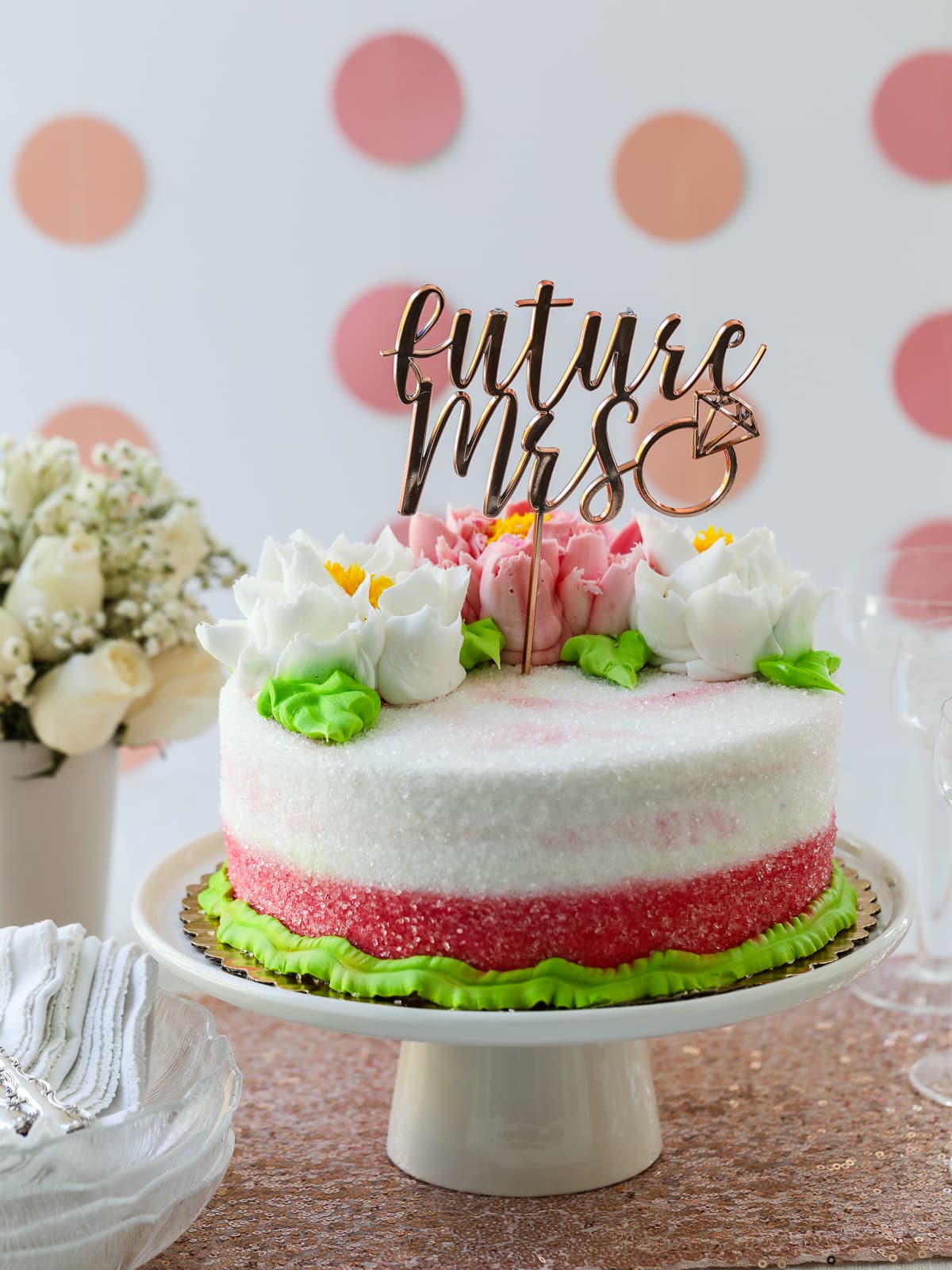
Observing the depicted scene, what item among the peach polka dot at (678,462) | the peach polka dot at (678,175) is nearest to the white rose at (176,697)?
the peach polka dot at (678,462)

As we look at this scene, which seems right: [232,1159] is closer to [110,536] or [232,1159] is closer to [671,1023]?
[671,1023]

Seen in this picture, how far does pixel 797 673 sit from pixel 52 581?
983 mm

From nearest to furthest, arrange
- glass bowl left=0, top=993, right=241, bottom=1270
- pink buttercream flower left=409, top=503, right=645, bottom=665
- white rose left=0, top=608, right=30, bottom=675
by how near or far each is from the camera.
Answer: glass bowl left=0, top=993, right=241, bottom=1270, pink buttercream flower left=409, top=503, right=645, bottom=665, white rose left=0, top=608, right=30, bottom=675

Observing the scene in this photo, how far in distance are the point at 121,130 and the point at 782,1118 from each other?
7.33 feet

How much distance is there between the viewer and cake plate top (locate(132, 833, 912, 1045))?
4.33 ft

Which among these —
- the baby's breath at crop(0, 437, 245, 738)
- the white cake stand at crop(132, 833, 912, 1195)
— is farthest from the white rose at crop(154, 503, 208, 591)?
the white cake stand at crop(132, 833, 912, 1195)

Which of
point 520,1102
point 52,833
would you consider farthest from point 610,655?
point 52,833

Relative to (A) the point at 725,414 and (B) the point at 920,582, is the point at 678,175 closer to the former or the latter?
(B) the point at 920,582

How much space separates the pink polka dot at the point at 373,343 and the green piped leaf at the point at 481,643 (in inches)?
55.9

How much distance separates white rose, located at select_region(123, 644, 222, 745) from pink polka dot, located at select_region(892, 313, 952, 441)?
65.5 inches

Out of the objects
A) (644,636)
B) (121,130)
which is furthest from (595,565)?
(121,130)

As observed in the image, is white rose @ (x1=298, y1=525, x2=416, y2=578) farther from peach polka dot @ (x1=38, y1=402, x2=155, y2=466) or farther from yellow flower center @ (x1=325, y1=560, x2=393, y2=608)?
peach polka dot @ (x1=38, y1=402, x2=155, y2=466)

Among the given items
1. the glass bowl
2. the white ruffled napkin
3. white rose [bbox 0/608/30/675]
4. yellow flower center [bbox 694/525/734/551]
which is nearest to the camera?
the glass bowl

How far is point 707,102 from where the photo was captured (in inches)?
116
